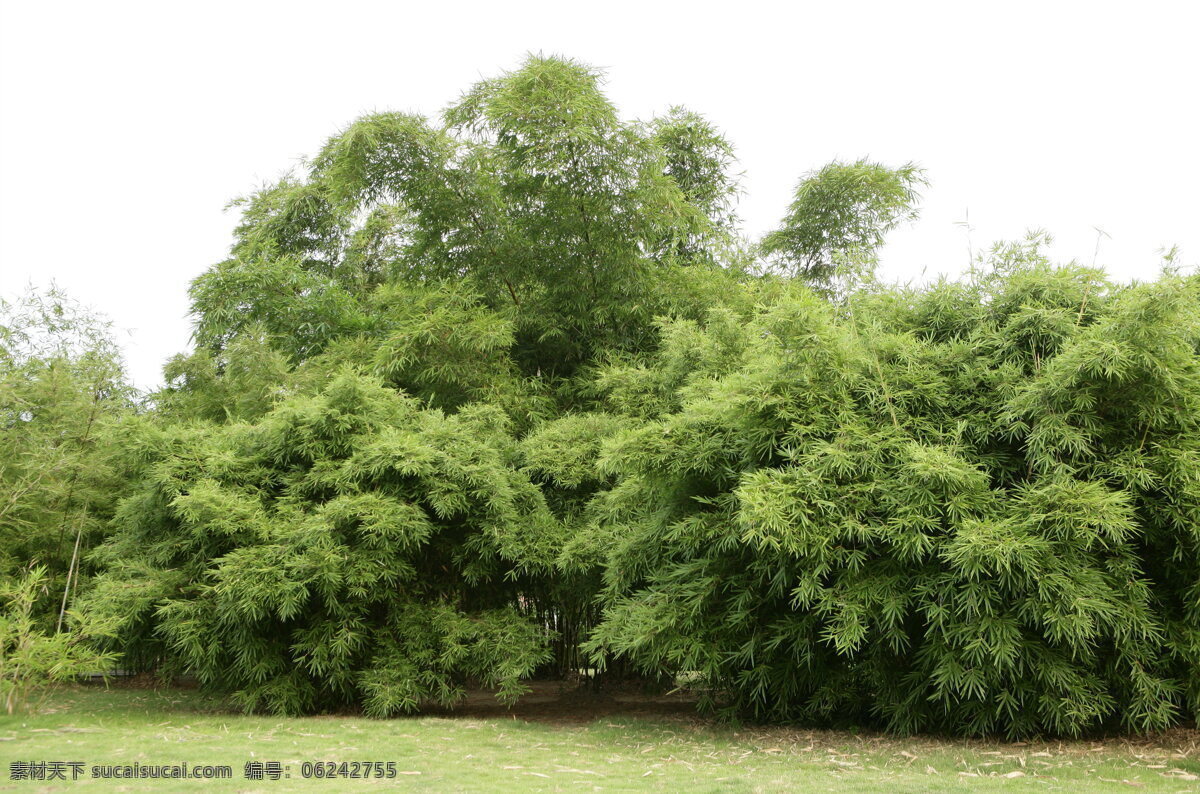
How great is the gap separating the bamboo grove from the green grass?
0.24m

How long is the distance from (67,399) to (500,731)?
5.00 meters

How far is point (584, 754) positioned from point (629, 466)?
5.30ft

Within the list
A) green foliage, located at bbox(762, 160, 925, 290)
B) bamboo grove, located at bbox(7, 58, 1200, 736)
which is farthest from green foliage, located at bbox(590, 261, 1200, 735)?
green foliage, located at bbox(762, 160, 925, 290)

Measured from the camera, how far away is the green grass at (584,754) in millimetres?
3598

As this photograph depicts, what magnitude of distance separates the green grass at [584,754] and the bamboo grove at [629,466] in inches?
9.3

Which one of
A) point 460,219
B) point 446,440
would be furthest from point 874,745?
point 460,219

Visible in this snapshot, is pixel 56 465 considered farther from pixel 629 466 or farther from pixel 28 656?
pixel 629 466

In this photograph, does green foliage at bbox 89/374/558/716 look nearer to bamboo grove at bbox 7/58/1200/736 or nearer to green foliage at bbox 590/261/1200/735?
bamboo grove at bbox 7/58/1200/736

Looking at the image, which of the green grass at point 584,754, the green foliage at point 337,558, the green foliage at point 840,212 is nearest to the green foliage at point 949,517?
the green grass at point 584,754

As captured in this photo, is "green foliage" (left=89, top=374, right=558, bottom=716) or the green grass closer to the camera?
the green grass

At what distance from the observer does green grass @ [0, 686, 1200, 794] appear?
11.8ft

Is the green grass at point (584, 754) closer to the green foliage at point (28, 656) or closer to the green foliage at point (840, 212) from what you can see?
the green foliage at point (28, 656)

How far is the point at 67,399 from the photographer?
7262mm

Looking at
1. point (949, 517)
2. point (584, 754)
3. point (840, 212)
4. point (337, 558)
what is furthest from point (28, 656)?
point (840, 212)
